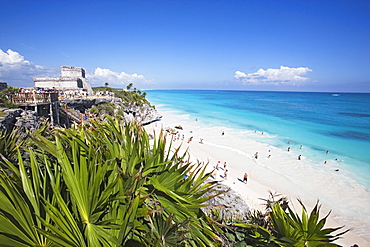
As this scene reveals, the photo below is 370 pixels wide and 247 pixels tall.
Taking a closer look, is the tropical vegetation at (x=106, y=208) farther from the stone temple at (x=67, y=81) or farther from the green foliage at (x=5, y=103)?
the stone temple at (x=67, y=81)

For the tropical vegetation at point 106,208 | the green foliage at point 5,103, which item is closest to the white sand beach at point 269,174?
the tropical vegetation at point 106,208

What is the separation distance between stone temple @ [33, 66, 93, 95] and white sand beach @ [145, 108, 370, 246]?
1919 cm

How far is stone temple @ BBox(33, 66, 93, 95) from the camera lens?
95.8 feet

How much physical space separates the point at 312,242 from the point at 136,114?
3605cm

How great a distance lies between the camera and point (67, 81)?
30625 mm

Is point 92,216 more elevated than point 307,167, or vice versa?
point 92,216

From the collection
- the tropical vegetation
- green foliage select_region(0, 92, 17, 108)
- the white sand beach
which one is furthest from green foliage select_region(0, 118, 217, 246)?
green foliage select_region(0, 92, 17, 108)

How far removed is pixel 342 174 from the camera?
1814cm

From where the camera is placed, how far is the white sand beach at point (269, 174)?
11.7m

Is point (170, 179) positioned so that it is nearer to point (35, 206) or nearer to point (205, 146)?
point (35, 206)

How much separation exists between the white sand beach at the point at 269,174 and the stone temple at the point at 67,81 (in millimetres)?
19191

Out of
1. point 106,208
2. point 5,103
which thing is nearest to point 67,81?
point 5,103

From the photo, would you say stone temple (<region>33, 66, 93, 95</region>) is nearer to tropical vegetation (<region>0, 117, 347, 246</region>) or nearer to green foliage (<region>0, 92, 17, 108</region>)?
green foliage (<region>0, 92, 17, 108</region>)

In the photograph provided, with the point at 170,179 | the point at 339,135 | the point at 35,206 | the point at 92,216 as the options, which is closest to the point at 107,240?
the point at 92,216
